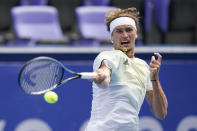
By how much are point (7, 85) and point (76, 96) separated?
27.3 inches

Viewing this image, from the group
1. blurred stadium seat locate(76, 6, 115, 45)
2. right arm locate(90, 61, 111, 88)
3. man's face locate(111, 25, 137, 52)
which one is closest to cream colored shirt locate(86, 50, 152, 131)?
man's face locate(111, 25, 137, 52)

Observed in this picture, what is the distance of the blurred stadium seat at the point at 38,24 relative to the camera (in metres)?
7.34

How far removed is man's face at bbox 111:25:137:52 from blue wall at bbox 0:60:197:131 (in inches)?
61.4

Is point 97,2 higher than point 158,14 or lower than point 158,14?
higher

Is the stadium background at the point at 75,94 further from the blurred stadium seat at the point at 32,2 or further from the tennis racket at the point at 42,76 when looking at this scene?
the blurred stadium seat at the point at 32,2

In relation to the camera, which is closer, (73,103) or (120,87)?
(120,87)

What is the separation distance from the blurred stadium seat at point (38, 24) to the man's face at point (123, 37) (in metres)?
3.14

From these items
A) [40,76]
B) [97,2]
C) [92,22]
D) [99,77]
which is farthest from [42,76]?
[97,2]

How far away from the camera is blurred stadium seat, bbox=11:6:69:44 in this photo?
734 centimetres

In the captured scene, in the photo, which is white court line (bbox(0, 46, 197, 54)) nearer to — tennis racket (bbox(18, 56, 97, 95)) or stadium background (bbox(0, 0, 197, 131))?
stadium background (bbox(0, 0, 197, 131))

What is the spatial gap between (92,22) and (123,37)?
378 cm

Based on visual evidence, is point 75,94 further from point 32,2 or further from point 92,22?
point 32,2

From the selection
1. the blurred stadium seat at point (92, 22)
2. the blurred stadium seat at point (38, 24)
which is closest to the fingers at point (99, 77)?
the blurred stadium seat at point (38, 24)

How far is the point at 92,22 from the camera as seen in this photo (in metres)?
7.76
